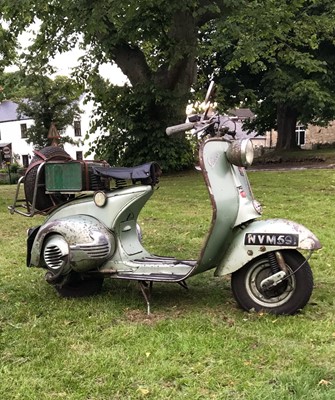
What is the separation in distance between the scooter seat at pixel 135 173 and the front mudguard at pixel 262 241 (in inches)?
31.5

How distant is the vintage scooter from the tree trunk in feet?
78.2

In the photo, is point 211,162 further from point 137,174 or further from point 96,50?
point 96,50

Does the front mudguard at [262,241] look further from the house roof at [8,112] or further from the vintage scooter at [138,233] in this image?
the house roof at [8,112]

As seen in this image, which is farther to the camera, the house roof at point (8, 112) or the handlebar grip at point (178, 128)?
the house roof at point (8, 112)

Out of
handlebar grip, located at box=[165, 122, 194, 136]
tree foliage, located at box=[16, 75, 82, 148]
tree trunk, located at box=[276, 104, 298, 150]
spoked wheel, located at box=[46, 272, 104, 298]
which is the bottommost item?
spoked wheel, located at box=[46, 272, 104, 298]

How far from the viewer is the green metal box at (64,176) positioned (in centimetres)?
421

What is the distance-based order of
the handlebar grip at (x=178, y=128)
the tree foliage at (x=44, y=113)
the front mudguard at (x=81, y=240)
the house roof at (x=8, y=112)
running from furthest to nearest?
the house roof at (x=8, y=112) → the tree foliage at (x=44, y=113) → the front mudguard at (x=81, y=240) → the handlebar grip at (x=178, y=128)

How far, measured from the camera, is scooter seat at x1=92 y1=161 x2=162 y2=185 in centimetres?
405

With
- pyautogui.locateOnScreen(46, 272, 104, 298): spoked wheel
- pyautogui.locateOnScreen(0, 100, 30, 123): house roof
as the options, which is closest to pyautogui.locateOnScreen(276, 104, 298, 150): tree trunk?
pyautogui.locateOnScreen(46, 272, 104, 298): spoked wheel

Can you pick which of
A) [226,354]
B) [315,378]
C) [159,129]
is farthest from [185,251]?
[159,129]

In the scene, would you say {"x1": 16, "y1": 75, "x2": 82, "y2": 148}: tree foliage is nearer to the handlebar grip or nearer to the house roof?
the handlebar grip

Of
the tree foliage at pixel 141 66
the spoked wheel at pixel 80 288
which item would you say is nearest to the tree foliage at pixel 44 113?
the tree foliage at pixel 141 66

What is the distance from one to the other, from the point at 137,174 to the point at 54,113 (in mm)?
27659

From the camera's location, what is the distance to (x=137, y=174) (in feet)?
13.3
